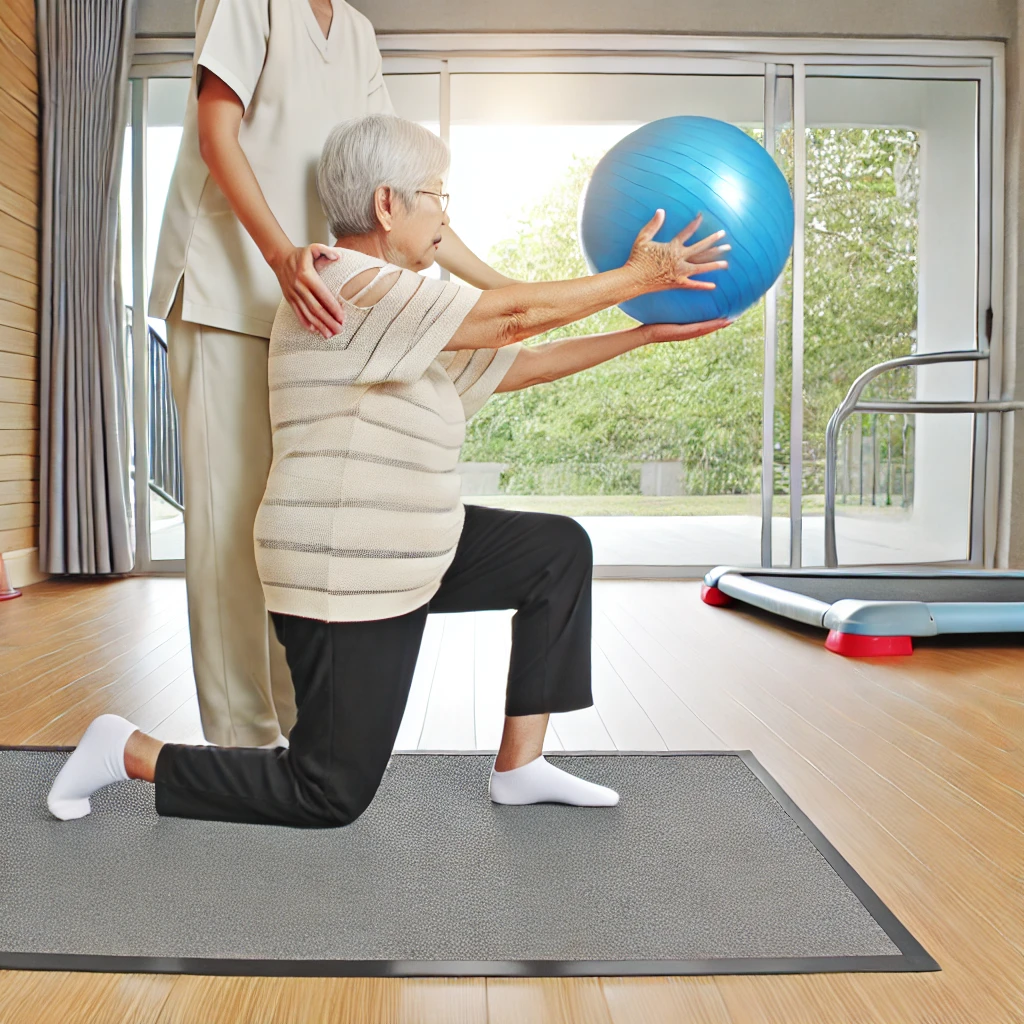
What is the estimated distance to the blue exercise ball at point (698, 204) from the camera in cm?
148

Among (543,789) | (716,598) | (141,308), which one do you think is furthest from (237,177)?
(141,308)

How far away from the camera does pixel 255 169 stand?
171 cm

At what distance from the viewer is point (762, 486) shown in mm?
4629

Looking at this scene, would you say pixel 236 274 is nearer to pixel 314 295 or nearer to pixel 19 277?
pixel 314 295

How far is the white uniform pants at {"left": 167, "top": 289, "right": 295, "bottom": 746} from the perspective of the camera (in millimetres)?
1726

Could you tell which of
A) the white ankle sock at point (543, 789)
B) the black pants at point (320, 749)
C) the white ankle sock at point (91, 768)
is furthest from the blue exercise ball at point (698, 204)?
the white ankle sock at point (91, 768)

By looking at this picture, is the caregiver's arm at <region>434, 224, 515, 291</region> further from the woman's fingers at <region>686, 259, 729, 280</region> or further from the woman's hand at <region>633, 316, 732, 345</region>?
the woman's fingers at <region>686, 259, 729, 280</region>

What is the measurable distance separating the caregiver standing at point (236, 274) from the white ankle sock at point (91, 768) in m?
0.27

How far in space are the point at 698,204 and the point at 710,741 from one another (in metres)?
1.08

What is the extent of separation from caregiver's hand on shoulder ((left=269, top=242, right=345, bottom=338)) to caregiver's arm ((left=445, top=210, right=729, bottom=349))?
168mm

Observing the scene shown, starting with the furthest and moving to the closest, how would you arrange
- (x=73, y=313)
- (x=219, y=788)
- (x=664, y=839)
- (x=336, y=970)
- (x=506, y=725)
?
(x=73, y=313)
(x=506, y=725)
(x=664, y=839)
(x=219, y=788)
(x=336, y=970)

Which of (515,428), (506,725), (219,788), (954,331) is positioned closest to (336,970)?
(219,788)

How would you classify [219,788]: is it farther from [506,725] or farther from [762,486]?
[762,486]

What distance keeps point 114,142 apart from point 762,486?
326cm
